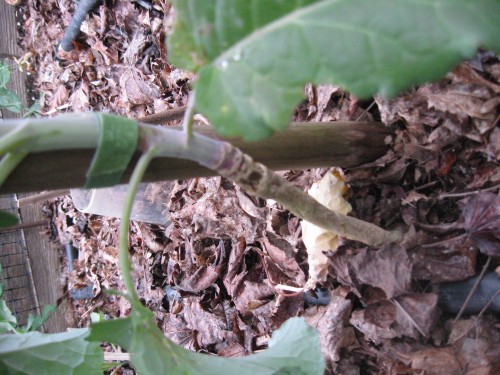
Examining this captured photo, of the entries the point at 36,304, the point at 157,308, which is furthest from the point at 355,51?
the point at 36,304

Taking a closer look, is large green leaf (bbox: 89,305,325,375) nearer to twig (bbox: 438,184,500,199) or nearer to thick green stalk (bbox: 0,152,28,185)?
thick green stalk (bbox: 0,152,28,185)

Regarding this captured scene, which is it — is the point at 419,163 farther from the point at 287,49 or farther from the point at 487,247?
the point at 287,49

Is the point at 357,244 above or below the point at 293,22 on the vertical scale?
below

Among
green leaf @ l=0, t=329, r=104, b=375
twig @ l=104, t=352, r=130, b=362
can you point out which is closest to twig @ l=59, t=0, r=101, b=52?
twig @ l=104, t=352, r=130, b=362

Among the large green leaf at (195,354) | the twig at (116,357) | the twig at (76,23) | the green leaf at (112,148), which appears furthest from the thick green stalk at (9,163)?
the twig at (76,23)

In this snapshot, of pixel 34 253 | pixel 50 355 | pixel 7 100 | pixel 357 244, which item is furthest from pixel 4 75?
pixel 357 244

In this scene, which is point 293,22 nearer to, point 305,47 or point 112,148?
point 305,47

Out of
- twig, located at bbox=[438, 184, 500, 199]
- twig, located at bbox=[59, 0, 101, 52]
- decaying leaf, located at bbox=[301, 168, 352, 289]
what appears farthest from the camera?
twig, located at bbox=[59, 0, 101, 52]
